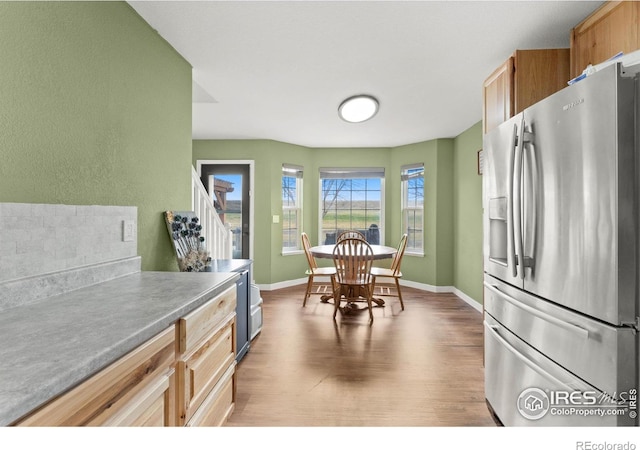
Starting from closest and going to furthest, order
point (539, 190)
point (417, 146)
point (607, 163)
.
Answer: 1. point (607, 163)
2. point (539, 190)
3. point (417, 146)

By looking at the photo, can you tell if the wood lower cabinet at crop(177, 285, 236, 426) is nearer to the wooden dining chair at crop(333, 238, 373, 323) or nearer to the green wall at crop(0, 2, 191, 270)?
the green wall at crop(0, 2, 191, 270)

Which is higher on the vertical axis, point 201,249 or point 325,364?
point 201,249

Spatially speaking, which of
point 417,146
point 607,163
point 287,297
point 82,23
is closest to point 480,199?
point 417,146

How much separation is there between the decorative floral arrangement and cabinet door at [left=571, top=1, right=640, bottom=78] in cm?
273

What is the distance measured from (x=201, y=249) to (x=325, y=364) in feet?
4.29

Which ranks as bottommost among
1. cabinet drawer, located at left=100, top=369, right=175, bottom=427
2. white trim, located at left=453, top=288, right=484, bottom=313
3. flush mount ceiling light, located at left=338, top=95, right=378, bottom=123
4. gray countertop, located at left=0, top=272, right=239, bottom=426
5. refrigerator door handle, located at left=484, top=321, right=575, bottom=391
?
white trim, located at left=453, top=288, right=484, bottom=313

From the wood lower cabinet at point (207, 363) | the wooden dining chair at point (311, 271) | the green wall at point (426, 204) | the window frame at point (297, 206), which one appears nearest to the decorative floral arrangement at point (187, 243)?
the wood lower cabinet at point (207, 363)

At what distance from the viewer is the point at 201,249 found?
8.09 feet

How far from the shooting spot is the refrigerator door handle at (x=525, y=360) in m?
1.34

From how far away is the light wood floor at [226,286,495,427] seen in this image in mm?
1938

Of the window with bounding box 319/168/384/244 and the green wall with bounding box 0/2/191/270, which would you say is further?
the window with bounding box 319/168/384/244

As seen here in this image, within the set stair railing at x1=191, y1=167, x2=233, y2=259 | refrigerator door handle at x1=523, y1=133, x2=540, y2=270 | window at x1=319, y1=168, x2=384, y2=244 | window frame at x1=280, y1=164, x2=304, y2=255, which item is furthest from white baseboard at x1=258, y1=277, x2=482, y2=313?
refrigerator door handle at x1=523, y1=133, x2=540, y2=270

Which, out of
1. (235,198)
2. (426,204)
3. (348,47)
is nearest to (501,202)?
(348,47)
